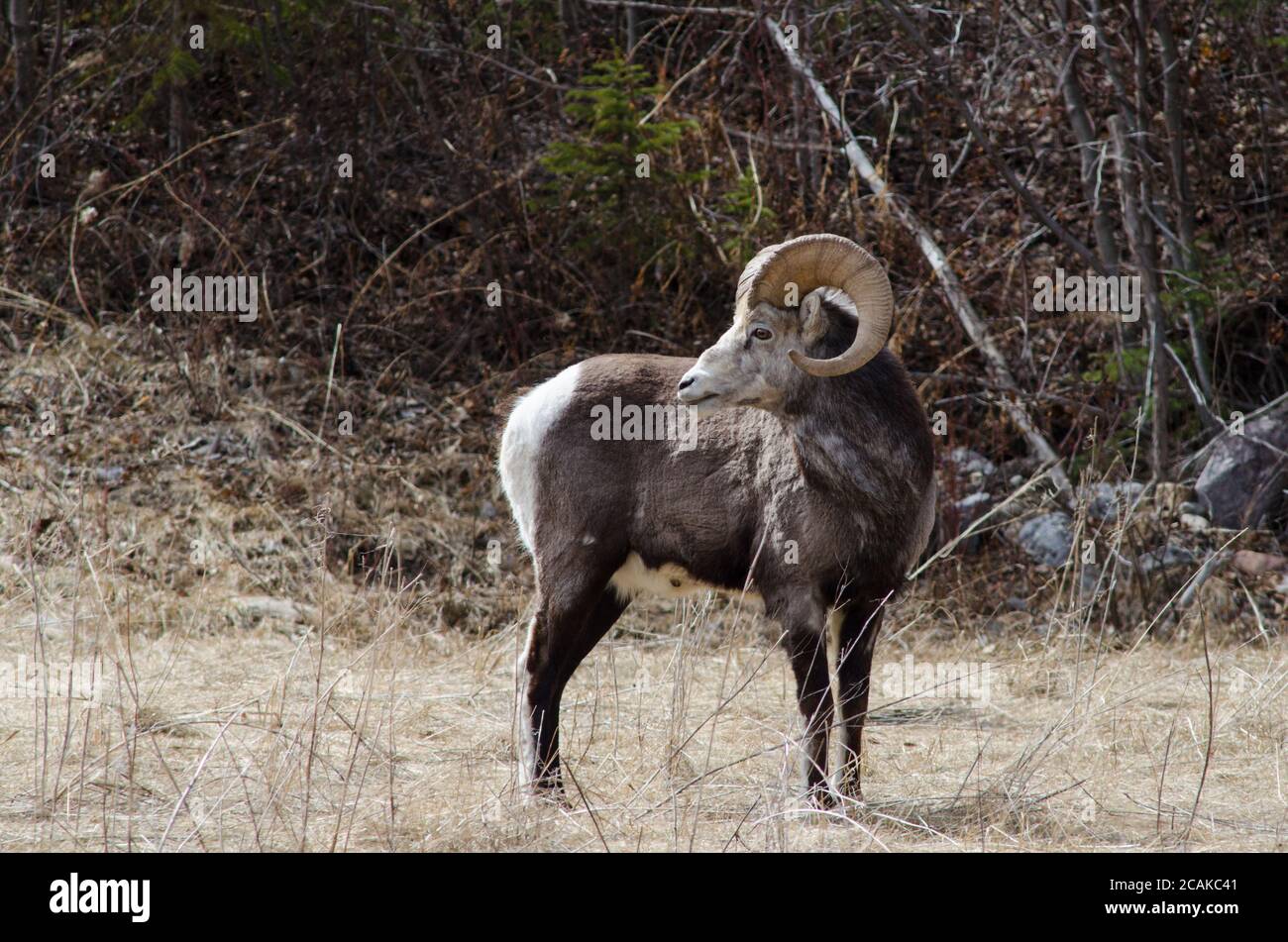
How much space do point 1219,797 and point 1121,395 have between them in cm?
451

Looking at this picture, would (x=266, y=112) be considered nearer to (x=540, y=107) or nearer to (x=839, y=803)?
(x=540, y=107)

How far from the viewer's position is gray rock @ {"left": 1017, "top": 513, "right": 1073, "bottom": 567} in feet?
30.7

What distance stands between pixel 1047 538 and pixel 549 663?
189 inches

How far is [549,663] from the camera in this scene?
5.70 m

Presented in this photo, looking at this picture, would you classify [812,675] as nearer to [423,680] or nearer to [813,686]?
[813,686]

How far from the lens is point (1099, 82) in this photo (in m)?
10.0

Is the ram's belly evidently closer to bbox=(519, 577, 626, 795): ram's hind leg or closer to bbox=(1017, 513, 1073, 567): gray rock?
bbox=(519, 577, 626, 795): ram's hind leg

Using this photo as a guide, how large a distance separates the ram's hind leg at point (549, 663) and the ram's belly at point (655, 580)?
0.12m

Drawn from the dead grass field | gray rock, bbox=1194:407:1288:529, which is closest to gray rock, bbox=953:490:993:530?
the dead grass field

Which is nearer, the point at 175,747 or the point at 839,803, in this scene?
the point at 839,803

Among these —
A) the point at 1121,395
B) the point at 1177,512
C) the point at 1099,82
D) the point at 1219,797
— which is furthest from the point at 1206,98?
the point at 1219,797

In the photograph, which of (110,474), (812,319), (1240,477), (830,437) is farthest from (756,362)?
(110,474)

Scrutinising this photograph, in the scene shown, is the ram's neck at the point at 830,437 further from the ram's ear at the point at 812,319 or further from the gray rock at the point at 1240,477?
the gray rock at the point at 1240,477

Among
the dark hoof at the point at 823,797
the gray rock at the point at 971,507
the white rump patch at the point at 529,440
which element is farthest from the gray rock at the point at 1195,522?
the white rump patch at the point at 529,440
